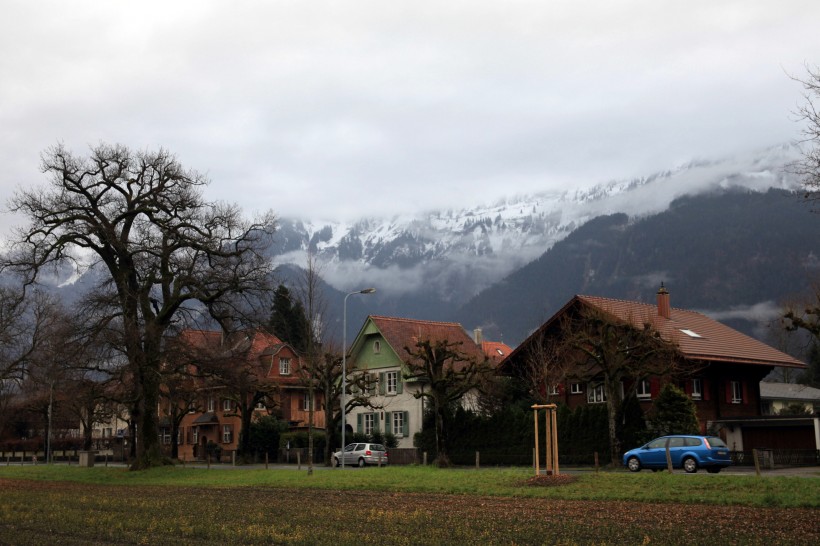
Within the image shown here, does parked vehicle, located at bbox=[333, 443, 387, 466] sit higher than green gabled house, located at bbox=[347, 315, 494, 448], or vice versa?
green gabled house, located at bbox=[347, 315, 494, 448]

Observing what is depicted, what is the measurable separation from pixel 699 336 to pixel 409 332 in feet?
84.2

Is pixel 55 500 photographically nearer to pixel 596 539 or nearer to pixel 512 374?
pixel 596 539

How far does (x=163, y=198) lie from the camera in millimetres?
47812

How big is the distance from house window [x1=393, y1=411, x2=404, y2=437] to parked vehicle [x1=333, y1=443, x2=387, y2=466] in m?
14.0

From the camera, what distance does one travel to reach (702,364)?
5084 cm

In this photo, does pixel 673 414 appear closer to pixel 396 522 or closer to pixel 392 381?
pixel 396 522

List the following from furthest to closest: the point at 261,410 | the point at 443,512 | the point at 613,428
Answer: the point at 261,410
the point at 613,428
the point at 443,512

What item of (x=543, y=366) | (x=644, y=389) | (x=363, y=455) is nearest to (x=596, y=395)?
(x=644, y=389)

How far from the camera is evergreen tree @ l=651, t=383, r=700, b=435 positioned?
142 ft

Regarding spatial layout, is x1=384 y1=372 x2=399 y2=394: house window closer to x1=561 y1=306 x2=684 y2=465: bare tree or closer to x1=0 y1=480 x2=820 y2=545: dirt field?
x1=561 y1=306 x2=684 y2=465: bare tree

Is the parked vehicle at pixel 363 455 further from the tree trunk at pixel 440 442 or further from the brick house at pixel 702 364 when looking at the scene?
the brick house at pixel 702 364

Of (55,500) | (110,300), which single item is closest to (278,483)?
(55,500)

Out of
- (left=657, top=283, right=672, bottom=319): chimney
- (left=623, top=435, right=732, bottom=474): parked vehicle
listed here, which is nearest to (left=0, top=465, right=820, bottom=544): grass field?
(left=623, top=435, right=732, bottom=474): parked vehicle

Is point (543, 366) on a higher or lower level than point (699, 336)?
lower
